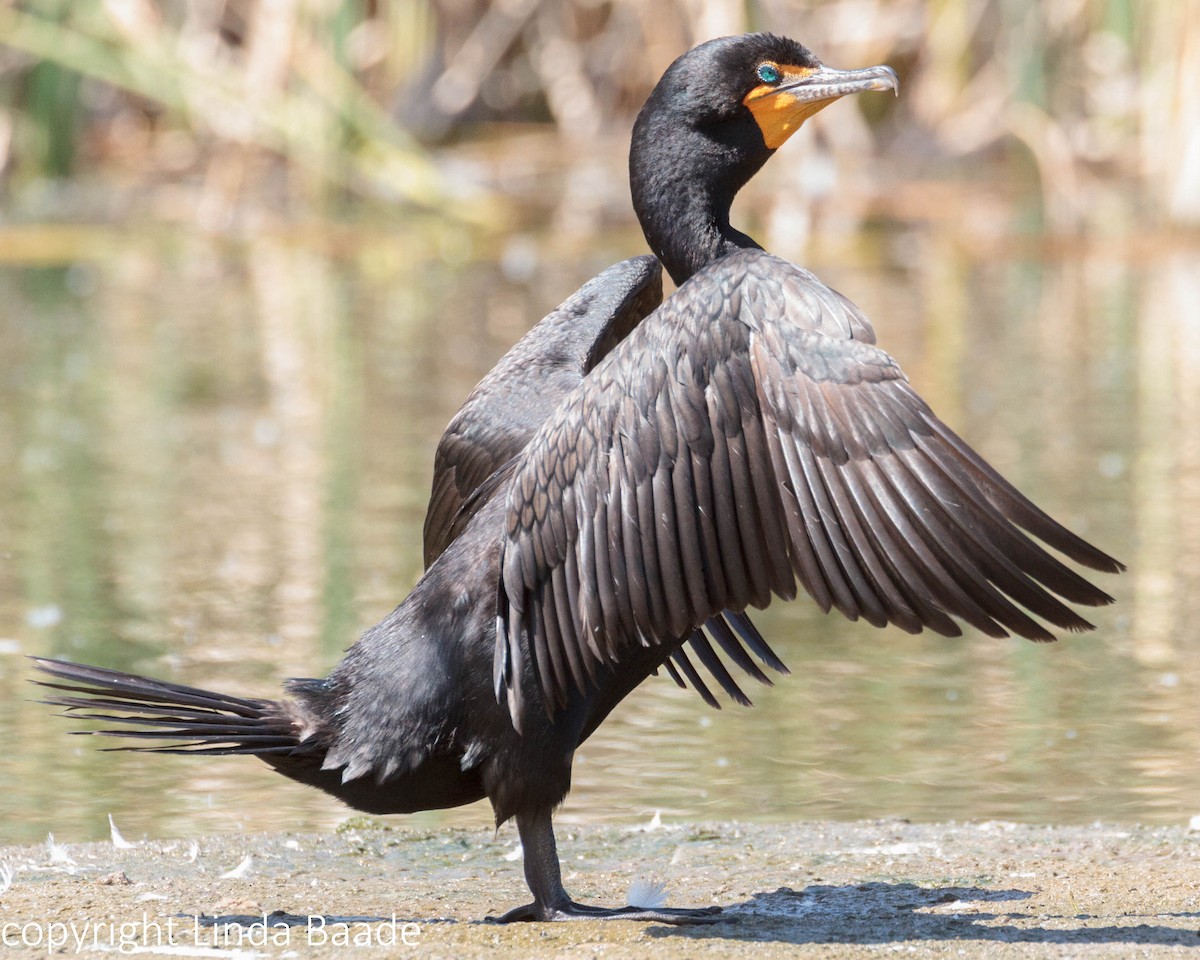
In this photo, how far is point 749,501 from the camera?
12.3 feet

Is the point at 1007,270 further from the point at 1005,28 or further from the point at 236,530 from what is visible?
the point at 236,530

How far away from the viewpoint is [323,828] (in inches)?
193

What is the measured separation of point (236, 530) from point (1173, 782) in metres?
4.08

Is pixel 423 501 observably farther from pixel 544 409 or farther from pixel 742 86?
pixel 742 86

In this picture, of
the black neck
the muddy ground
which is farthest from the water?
the black neck

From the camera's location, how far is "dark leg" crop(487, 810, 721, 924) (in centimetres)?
406

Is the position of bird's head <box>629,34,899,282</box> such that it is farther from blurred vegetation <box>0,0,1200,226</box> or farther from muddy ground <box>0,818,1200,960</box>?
blurred vegetation <box>0,0,1200,226</box>

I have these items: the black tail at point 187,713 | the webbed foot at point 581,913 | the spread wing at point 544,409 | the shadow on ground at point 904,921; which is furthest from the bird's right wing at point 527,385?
the shadow on ground at point 904,921

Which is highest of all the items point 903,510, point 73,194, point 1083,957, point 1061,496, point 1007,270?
point 73,194

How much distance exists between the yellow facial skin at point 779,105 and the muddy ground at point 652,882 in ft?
5.25

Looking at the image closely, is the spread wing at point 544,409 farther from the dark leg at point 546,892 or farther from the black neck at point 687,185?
the dark leg at point 546,892

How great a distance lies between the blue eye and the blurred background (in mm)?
1790

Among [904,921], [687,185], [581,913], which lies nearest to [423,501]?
[687,185]

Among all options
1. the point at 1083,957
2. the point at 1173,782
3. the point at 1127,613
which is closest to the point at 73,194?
the point at 1127,613
